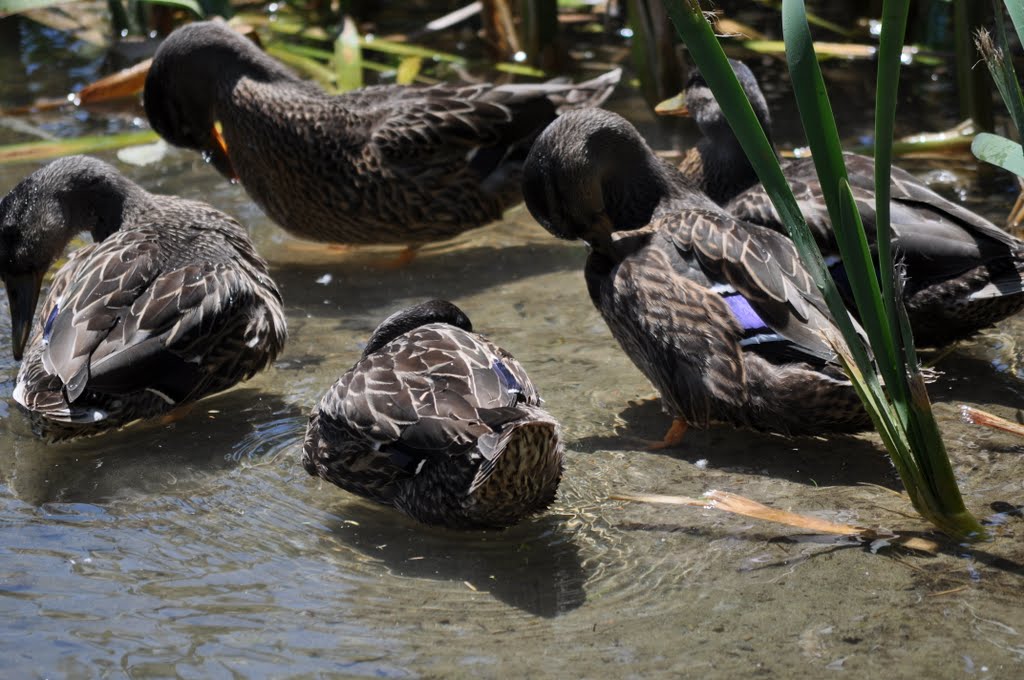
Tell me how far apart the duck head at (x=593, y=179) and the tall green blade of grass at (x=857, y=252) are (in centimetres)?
155

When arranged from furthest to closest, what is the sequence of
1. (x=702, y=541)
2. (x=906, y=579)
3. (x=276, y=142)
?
(x=276, y=142), (x=702, y=541), (x=906, y=579)

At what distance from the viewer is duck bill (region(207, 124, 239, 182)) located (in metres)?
6.60

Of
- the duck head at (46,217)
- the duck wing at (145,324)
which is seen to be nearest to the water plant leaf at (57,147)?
the duck head at (46,217)

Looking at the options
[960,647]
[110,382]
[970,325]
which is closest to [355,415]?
[110,382]

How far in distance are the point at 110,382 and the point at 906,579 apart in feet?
8.60

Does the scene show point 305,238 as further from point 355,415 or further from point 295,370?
point 355,415

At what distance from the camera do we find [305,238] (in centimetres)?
628

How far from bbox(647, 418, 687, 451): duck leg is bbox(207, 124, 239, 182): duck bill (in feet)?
10.6

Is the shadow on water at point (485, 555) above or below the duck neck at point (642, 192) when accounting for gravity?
below

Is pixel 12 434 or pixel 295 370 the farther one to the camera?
pixel 295 370

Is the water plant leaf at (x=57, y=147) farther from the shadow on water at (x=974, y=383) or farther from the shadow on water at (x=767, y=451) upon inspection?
the shadow on water at (x=974, y=383)

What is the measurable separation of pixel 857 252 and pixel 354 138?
3.47m

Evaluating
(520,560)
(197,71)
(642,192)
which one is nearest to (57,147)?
(197,71)

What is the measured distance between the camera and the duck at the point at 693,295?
4066 mm
